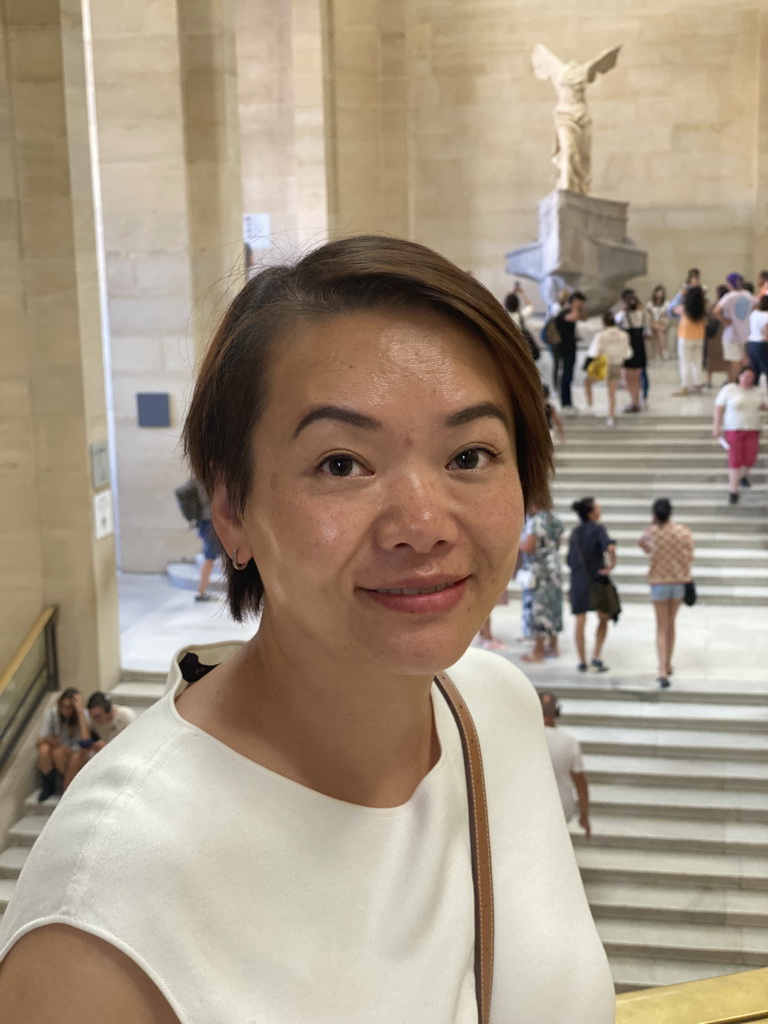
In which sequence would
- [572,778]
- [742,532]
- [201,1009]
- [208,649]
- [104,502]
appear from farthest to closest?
[742,532], [104,502], [572,778], [208,649], [201,1009]

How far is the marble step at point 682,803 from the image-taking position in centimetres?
980

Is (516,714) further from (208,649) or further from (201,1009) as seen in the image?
(201,1009)

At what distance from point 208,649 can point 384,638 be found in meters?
0.45

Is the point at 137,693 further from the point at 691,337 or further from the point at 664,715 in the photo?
the point at 691,337

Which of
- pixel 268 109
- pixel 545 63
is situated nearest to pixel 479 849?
pixel 268 109

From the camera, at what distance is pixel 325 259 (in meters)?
1.42

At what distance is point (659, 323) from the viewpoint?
23359 millimetres

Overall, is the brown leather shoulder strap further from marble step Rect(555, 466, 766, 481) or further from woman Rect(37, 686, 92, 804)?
marble step Rect(555, 466, 766, 481)

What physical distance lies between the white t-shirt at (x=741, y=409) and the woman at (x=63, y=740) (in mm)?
8370

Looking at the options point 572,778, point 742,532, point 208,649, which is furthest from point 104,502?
point 208,649

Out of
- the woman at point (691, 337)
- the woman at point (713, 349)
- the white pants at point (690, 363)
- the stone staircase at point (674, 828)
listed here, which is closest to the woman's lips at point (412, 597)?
the stone staircase at point (674, 828)

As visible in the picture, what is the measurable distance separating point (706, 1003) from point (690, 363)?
18.1 meters

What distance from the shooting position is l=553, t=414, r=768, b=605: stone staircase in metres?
13.8

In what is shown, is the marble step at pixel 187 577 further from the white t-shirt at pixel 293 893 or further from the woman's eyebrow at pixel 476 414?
the woman's eyebrow at pixel 476 414
